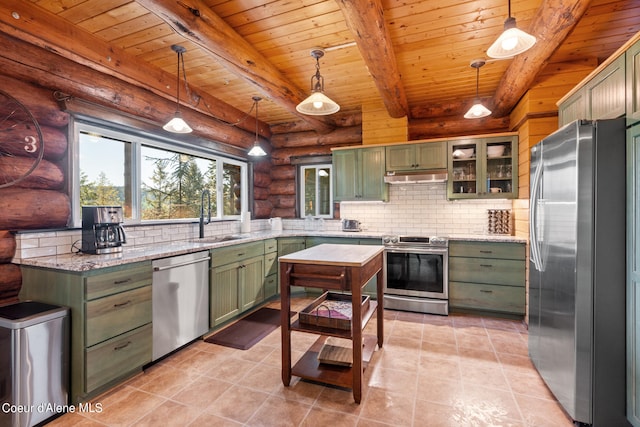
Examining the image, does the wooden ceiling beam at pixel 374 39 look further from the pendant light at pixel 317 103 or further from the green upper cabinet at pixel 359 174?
the green upper cabinet at pixel 359 174

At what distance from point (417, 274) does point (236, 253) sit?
231 cm

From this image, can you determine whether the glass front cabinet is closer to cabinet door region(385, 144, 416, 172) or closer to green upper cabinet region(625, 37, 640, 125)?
cabinet door region(385, 144, 416, 172)

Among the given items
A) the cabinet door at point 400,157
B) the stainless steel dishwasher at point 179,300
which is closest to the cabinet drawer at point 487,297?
the cabinet door at point 400,157

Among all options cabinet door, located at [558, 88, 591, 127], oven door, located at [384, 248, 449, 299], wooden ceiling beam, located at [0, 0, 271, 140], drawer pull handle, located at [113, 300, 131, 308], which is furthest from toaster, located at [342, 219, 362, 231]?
drawer pull handle, located at [113, 300, 131, 308]

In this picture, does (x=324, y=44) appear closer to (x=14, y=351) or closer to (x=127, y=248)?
(x=127, y=248)

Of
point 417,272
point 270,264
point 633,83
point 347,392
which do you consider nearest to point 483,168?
point 417,272

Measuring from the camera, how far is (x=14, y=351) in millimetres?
1847

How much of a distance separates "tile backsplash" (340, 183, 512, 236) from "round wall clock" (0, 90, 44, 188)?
3820mm

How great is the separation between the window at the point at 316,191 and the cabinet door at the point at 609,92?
358cm

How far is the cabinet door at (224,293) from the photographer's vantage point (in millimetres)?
3254

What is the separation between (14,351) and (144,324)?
30.7 inches

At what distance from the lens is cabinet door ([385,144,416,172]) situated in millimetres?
4379

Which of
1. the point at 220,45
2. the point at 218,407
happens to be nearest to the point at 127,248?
the point at 218,407

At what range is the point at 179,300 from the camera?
112 inches
